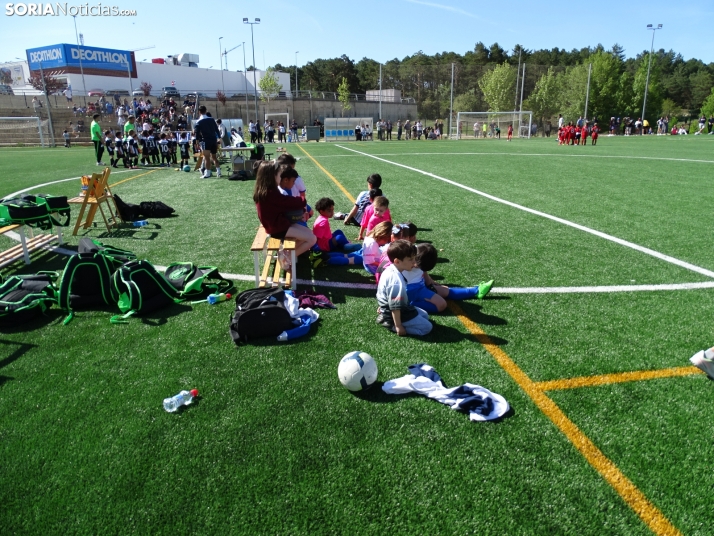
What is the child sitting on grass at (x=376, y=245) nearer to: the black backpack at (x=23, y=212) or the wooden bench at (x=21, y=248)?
the wooden bench at (x=21, y=248)

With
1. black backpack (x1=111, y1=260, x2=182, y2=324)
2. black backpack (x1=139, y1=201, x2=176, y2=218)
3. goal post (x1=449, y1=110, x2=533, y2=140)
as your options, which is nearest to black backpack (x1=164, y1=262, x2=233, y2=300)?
black backpack (x1=111, y1=260, x2=182, y2=324)

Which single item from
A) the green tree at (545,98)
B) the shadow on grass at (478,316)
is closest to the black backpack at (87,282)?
Answer: the shadow on grass at (478,316)

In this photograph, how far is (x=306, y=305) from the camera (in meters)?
4.93

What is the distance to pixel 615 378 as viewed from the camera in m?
3.53

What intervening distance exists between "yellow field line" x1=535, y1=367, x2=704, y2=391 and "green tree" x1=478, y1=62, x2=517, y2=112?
70.1 m

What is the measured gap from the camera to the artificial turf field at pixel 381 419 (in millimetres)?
2432

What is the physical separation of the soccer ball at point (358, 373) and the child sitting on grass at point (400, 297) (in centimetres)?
87

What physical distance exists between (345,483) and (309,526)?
1.06 feet

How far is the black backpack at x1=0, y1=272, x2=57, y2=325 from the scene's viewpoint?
4.60m

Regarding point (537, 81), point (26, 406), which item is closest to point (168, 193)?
point (26, 406)

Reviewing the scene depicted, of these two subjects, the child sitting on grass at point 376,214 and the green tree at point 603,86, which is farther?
the green tree at point 603,86

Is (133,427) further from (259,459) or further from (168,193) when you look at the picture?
(168,193)

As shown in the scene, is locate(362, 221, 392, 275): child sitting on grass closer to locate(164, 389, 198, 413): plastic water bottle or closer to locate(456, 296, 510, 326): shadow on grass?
locate(456, 296, 510, 326): shadow on grass

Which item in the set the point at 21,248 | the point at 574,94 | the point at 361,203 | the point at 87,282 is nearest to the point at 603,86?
the point at 574,94
